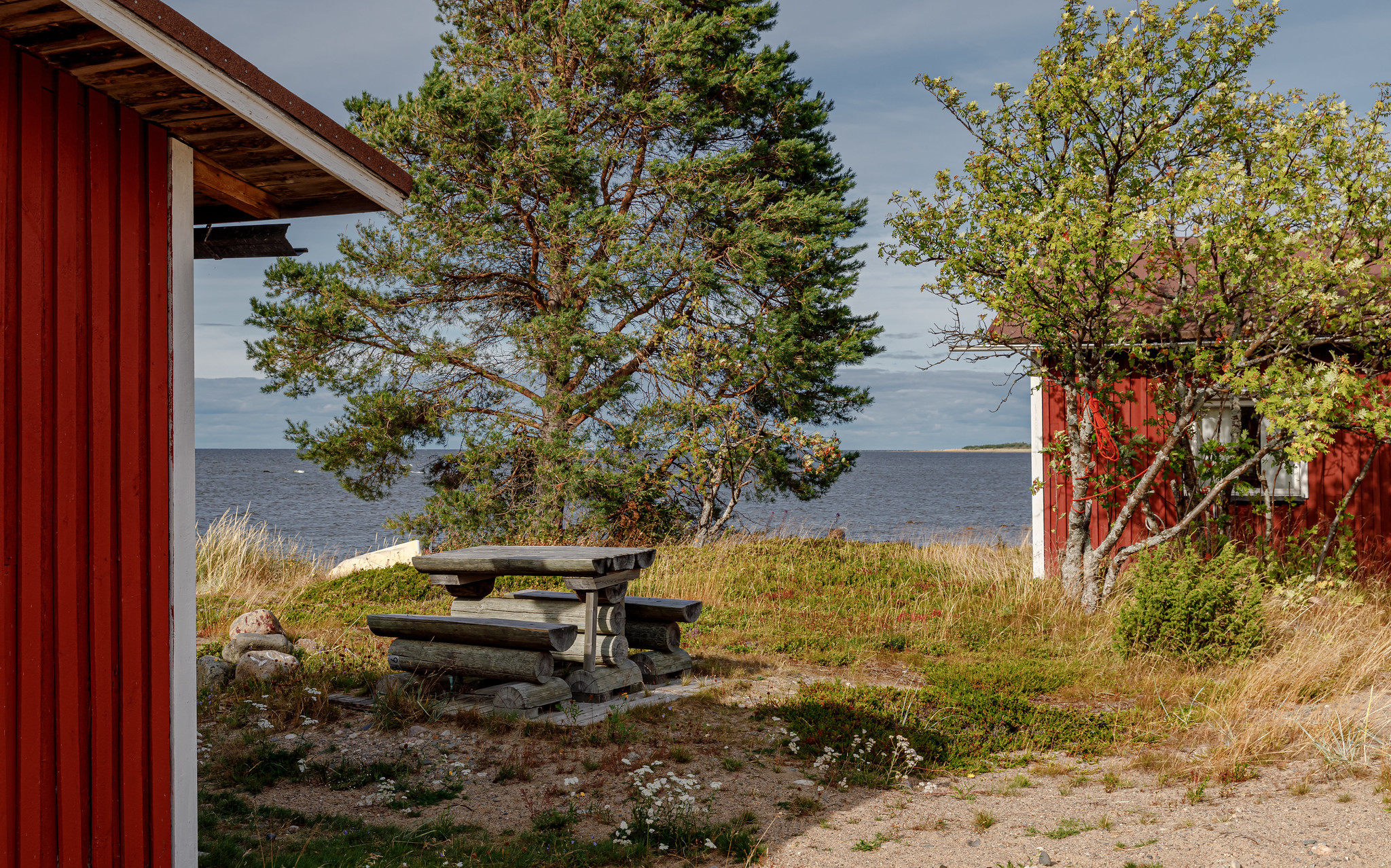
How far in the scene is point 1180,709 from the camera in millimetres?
6656

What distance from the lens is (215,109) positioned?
3.63m

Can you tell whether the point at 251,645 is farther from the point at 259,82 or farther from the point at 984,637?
the point at 984,637

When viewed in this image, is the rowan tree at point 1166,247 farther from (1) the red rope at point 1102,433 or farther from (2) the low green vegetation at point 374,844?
(2) the low green vegetation at point 374,844

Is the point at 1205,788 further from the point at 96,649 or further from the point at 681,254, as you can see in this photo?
the point at 681,254

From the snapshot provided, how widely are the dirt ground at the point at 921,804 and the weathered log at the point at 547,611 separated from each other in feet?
3.64

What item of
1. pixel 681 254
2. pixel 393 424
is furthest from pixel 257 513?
pixel 681 254

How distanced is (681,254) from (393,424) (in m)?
5.70

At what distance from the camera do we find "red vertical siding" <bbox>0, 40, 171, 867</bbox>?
10.1 ft

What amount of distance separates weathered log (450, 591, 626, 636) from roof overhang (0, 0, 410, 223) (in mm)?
3747

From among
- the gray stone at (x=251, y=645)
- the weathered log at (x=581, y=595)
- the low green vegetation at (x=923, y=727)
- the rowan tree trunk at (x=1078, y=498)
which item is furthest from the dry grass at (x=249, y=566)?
the rowan tree trunk at (x=1078, y=498)

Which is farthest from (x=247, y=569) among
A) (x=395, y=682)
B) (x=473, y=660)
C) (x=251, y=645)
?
(x=473, y=660)

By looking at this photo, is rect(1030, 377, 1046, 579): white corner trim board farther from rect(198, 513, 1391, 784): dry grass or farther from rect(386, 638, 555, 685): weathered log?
rect(386, 638, 555, 685): weathered log

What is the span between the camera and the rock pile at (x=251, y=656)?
7203mm

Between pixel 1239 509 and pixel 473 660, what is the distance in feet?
31.1
